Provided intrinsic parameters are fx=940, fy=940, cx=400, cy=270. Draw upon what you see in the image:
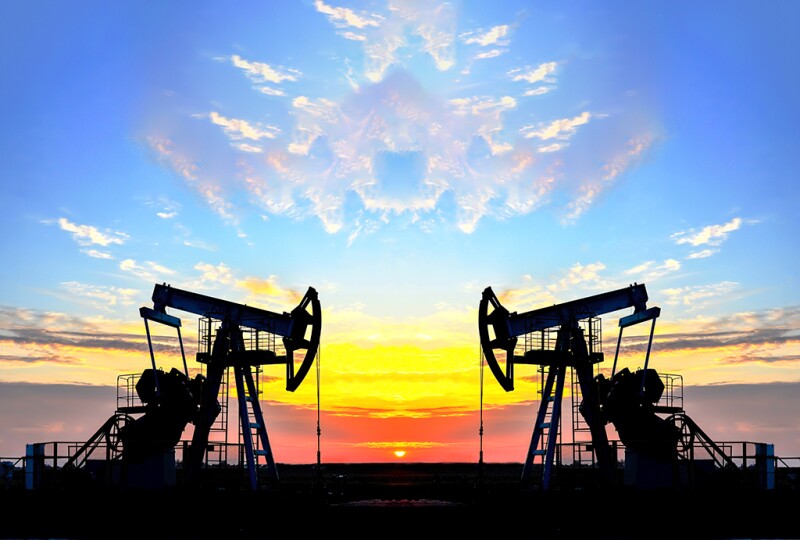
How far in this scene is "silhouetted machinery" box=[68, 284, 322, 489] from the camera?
1613 inches

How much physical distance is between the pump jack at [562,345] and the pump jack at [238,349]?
26.1 feet

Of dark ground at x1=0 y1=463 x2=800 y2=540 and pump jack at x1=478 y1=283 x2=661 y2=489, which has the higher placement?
pump jack at x1=478 y1=283 x2=661 y2=489

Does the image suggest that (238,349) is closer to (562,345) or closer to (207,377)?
(207,377)

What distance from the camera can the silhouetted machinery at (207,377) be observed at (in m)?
41.0

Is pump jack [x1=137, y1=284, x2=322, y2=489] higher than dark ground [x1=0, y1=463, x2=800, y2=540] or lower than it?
higher

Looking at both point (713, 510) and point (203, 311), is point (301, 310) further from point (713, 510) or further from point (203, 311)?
point (713, 510)

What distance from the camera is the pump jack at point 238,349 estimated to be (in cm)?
4075

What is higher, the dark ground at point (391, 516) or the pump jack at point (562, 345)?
the pump jack at point (562, 345)

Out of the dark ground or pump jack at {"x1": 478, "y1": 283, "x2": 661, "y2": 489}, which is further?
pump jack at {"x1": 478, "y1": 283, "x2": 661, "y2": 489}

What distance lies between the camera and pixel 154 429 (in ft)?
136


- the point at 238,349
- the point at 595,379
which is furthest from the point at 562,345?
the point at 238,349

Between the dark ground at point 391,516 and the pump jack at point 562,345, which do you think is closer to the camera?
the dark ground at point 391,516

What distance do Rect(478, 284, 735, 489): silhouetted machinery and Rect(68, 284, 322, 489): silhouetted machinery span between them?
8399mm

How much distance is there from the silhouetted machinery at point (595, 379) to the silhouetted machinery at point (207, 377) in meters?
8.40
